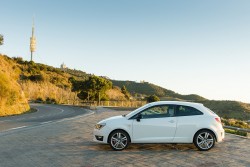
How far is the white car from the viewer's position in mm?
10484

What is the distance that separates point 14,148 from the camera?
416 inches

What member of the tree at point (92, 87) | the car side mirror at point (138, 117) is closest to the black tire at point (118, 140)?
the car side mirror at point (138, 117)

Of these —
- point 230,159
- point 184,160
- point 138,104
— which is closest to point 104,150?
point 184,160

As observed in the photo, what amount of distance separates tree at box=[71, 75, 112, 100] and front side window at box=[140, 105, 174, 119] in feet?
155

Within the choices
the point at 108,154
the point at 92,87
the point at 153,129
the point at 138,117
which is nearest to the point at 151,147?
the point at 153,129

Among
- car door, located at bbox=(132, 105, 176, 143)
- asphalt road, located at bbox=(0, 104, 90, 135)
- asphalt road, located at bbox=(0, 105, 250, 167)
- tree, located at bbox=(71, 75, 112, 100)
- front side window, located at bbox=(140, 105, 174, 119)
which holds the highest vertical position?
tree, located at bbox=(71, 75, 112, 100)

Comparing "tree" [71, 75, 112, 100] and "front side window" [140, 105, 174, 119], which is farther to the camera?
"tree" [71, 75, 112, 100]

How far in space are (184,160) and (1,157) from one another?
522 cm

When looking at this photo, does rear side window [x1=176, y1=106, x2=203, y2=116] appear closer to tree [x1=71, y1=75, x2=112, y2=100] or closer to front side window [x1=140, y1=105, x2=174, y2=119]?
front side window [x1=140, y1=105, x2=174, y2=119]

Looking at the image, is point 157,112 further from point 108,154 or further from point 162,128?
point 108,154

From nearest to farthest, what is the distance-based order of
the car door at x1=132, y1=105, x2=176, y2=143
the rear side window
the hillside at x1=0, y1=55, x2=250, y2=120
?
the car door at x1=132, y1=105, x2=176, y2=143
the rear side window
the hillside at x1=0, y1=55, x2=250, y2=120

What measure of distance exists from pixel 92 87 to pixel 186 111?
49.3 m

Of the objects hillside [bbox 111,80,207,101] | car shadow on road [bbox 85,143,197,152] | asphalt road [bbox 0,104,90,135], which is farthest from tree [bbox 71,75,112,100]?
hillside [bbox 111,80,207,101]

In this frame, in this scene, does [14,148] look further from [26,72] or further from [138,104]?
[26,72]
